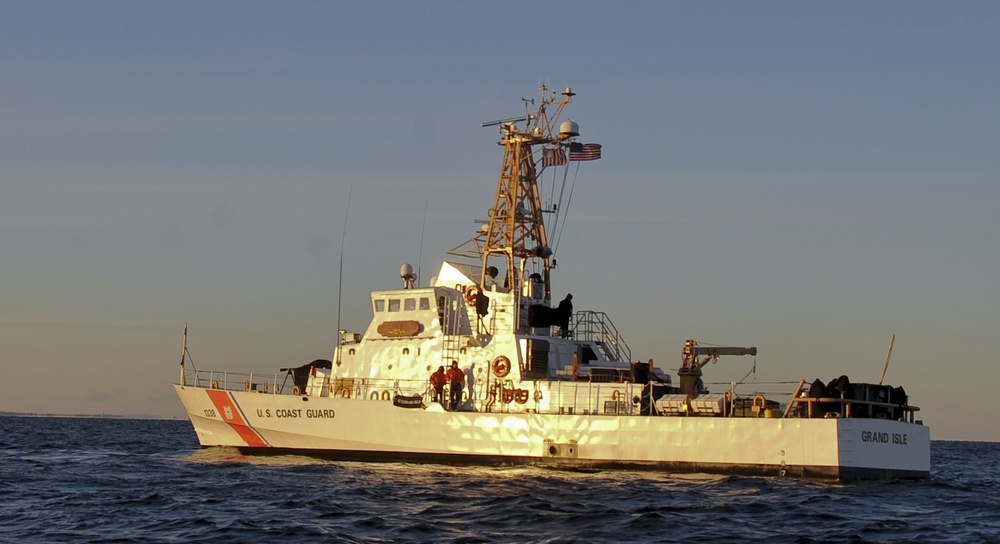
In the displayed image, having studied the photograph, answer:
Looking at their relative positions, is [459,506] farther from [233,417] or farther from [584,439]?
→ [233,417]

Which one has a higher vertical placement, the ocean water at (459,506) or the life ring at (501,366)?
the life ring at (501,366)

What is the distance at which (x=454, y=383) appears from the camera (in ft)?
96.7

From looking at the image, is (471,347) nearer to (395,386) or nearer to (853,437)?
(395,386)

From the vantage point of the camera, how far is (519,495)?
23031mm

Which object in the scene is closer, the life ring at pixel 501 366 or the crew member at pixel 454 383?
the crew member at pixel 454 383

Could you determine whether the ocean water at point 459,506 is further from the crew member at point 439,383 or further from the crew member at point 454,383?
the crew member at point 454,383

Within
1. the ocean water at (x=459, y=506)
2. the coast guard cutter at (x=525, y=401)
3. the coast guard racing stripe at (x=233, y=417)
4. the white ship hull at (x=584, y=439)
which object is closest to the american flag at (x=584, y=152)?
the coast guard cutter at (x=525, y=401)

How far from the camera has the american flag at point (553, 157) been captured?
32094mm

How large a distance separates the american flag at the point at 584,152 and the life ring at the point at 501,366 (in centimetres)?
→ 652

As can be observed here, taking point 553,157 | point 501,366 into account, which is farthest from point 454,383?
point 553,157

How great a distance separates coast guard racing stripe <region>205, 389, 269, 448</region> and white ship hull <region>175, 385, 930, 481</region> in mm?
49

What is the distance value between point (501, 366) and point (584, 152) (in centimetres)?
711

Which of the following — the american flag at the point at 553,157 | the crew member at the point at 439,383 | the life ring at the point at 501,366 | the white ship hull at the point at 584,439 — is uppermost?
the american flag at the point at 553,157

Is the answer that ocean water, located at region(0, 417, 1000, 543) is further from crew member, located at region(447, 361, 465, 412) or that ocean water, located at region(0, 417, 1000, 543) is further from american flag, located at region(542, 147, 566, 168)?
american flag, located at region(542, 147, 566, 168)
